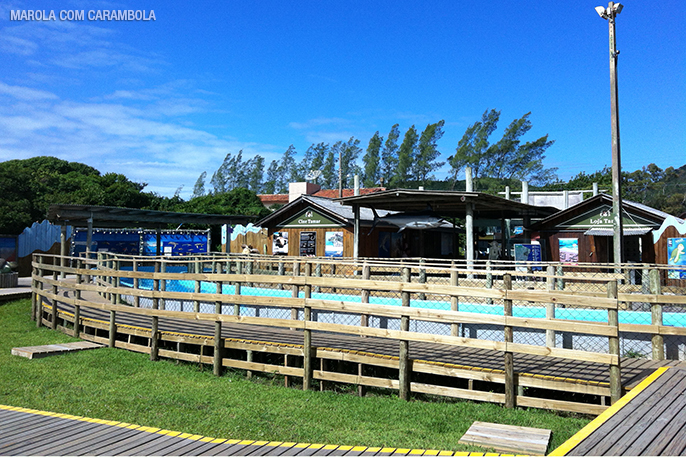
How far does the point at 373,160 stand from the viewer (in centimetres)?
8925

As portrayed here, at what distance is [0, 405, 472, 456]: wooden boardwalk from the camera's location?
4527mm

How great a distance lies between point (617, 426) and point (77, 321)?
395 inches

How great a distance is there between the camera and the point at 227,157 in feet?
372

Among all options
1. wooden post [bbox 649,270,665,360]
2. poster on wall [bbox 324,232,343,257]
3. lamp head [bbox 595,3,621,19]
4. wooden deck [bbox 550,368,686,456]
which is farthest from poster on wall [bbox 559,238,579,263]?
wooden deck [bbox 550,368,686,456]

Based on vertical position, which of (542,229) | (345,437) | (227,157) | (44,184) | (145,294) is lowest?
(345,437)

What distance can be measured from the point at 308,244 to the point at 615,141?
13.6 metres

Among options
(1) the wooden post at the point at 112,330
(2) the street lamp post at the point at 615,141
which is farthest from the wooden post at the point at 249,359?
(2) the street lamp post at the point at 615,141

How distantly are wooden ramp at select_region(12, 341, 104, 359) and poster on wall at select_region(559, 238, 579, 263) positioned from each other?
658 inches

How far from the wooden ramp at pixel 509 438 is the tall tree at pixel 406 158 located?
258ft

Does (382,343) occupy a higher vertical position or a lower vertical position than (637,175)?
lower

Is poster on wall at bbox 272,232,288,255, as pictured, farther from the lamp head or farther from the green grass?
the green grass

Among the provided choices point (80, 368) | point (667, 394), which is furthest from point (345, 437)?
point (80, 368)

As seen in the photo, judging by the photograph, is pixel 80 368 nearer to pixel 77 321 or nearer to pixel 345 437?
pixel 77 321

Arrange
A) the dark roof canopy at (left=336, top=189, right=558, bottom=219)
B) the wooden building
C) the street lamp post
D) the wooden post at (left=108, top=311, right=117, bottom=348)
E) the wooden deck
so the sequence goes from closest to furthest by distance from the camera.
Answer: the wooden deck → the wooden post at (left=108, top=311, right=117, bottom=348) → the street lamp post → the dark roof canopy at (left=336, top=189, right=558, bottom=219) → the wooden building
